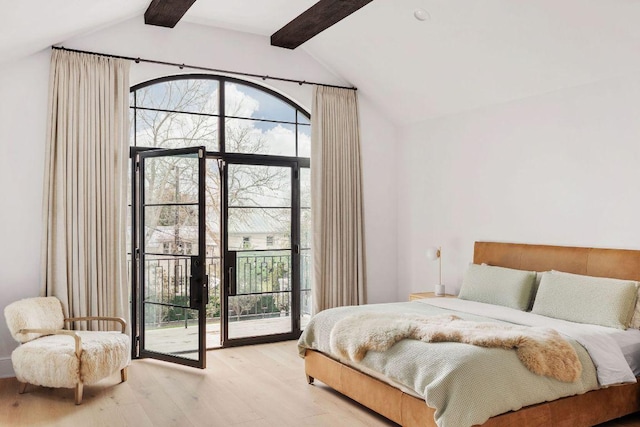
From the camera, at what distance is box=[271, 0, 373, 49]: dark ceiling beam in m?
4.55

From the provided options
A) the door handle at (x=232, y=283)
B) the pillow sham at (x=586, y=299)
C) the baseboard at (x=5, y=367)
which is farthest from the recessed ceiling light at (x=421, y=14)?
the baseboard at (x=5, y=367)

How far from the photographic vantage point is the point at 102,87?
4691 mm

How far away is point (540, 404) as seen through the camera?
2980mm

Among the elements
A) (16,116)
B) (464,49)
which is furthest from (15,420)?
(464,49)

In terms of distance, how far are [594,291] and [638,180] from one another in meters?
0.89

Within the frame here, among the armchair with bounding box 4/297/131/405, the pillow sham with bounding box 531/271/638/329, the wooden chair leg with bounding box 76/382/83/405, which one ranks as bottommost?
the wooden chair leg with bounding box 76/382/83/405

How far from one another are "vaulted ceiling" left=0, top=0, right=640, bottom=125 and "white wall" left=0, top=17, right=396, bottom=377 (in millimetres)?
147

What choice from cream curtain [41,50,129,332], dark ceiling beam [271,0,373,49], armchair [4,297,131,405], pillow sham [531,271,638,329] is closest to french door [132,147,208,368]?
cream curtain [41,50,129,332]

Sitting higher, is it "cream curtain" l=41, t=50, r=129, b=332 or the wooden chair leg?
"cream curtain" l=41, t=50, r=129, b=332

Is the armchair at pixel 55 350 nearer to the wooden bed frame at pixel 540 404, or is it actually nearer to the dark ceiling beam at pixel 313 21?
the wooden bed frame at pixel 540 404

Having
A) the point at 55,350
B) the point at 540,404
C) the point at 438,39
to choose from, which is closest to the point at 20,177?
the point at 55,350

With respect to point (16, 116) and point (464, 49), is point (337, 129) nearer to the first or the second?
point (464, 49)

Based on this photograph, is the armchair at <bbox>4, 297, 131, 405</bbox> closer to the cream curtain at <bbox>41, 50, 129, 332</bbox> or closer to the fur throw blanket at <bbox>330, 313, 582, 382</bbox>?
the cream curtain at <bbox>41, 50, 129, 332</bbox>

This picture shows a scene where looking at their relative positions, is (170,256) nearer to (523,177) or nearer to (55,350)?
(55,350)
